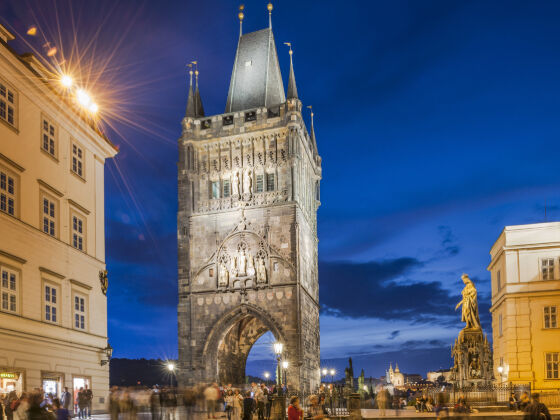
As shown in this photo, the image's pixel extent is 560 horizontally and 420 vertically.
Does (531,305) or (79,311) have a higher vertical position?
(79,311)

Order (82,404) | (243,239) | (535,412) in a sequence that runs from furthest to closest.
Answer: (243,239), (82,404), (535,412)

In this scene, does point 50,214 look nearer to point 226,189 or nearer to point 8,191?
point 8,191

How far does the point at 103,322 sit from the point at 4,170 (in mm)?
8127

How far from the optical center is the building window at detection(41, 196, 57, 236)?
21.5m

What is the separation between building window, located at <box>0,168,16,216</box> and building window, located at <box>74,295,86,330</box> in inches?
187

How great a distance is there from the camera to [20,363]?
1870 cm

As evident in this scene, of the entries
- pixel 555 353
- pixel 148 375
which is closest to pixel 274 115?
pixel 555 353

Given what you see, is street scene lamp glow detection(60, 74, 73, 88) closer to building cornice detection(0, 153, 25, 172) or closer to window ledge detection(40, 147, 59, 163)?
window ledge detection(40, 147, 59, 163)

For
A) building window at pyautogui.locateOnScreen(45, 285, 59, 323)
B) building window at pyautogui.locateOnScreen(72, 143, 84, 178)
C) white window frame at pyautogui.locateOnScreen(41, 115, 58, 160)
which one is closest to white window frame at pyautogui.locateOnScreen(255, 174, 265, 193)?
building window at pyautogui.locateOnScreen(72, 143, 84, 178)

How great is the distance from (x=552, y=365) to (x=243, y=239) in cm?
2286

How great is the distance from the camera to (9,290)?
1897cm

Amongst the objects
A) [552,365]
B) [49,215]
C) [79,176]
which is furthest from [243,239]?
[49,215]

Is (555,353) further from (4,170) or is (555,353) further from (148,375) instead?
(148,375)

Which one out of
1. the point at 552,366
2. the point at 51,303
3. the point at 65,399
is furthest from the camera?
Answer: the point at 552,366
